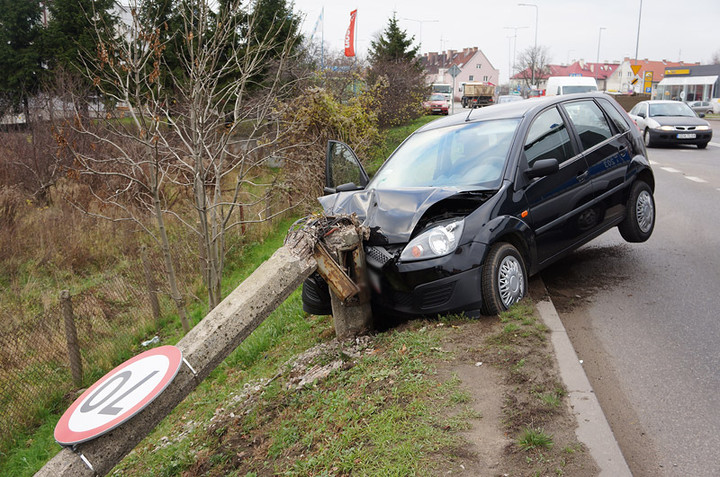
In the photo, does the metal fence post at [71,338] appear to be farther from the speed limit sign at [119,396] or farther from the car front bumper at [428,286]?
the car front bumper at [428,286]

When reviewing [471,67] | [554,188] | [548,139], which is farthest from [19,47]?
[471,67]

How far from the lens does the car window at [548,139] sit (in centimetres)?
567

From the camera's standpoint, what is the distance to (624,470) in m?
2.88

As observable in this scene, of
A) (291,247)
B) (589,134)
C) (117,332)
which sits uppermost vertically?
(589,134)

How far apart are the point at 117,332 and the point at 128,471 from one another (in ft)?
14.3

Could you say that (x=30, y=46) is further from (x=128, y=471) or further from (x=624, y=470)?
(x=624, y=470)

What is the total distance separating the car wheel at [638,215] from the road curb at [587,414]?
9.01 feet

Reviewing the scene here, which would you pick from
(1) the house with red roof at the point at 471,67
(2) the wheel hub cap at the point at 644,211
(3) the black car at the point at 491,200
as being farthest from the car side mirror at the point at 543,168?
(1) the house with red roof at the point at 471,67

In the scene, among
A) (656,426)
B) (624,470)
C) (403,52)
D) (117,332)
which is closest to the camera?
(624,470)

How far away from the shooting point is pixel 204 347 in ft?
13.2

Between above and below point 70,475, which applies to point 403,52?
above

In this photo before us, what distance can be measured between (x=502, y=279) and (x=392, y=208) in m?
1.10

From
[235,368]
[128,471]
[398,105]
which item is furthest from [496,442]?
[398,105]

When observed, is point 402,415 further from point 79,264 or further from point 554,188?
point 79,264
